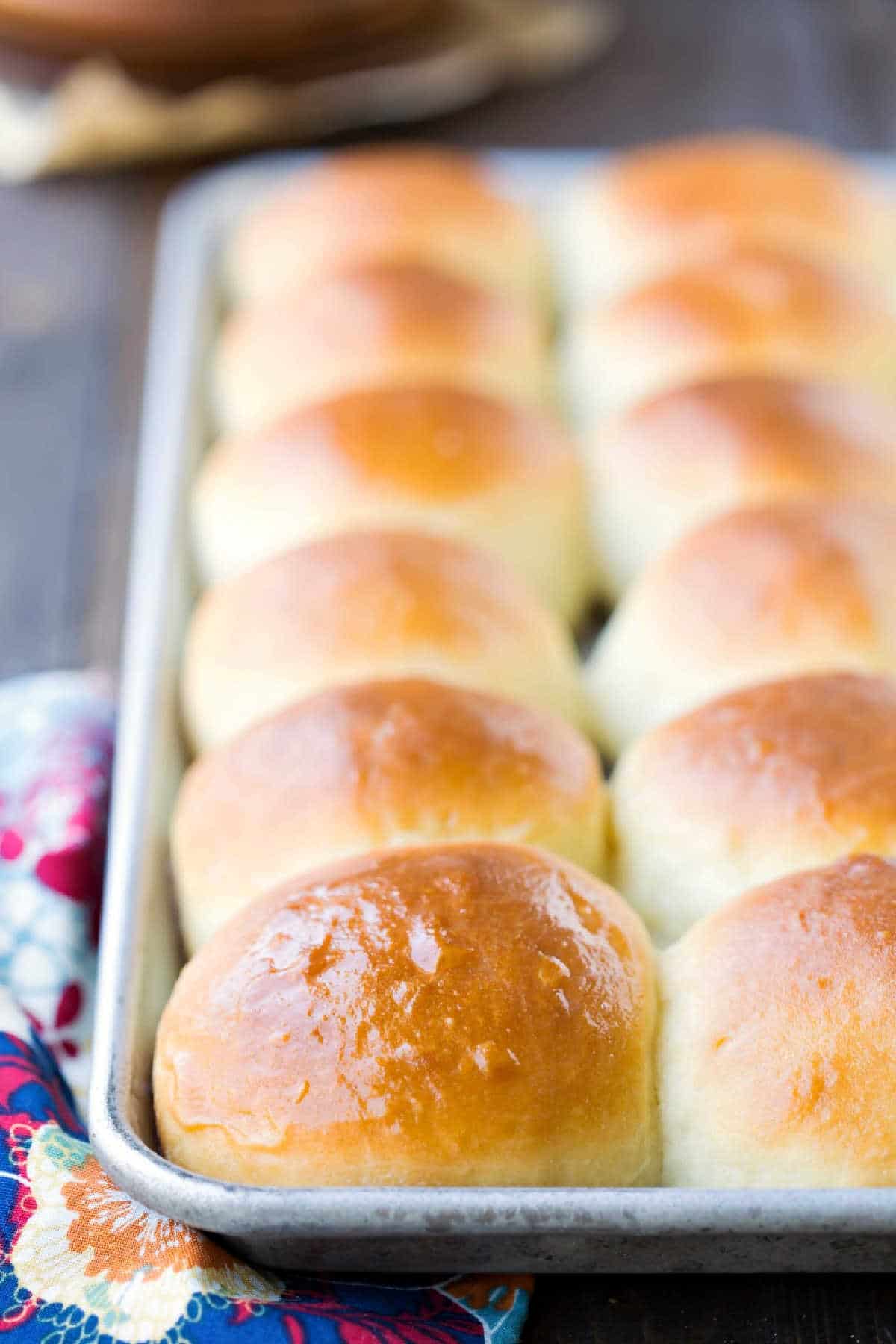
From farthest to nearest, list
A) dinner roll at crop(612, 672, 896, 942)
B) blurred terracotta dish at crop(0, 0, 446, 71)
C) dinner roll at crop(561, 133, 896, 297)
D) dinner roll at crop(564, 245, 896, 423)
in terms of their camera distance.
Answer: blurred terracotta dish at crop(0, 0, 446, 71), dinner roll at crop(561, 133, 896, 297), dinner roll at crop(564, 245, 896, 423), dinner roll at crop(612, 672, 896, 942)

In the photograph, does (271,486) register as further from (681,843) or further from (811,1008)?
(811,1008)

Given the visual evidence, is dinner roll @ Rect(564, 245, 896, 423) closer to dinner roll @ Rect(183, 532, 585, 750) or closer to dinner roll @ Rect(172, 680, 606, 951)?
dinner roll @ Rect(183, 532, 585, 750)

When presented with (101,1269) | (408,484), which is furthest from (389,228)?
(101,1269)

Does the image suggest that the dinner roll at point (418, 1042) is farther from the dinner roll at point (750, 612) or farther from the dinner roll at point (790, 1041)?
the dinner roll at point (750, 612)

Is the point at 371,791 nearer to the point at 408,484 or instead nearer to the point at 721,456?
the point at 408,484

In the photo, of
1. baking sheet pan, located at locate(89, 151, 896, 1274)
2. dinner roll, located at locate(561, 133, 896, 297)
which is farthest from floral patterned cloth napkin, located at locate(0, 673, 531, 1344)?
dinner roll, located at locate(561, 133, 896, 297)

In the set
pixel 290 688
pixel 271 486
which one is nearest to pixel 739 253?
pixel 271 486

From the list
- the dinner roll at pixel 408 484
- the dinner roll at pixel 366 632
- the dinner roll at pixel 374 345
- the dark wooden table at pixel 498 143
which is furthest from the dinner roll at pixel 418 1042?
the dinner roll at pixel 374 345
